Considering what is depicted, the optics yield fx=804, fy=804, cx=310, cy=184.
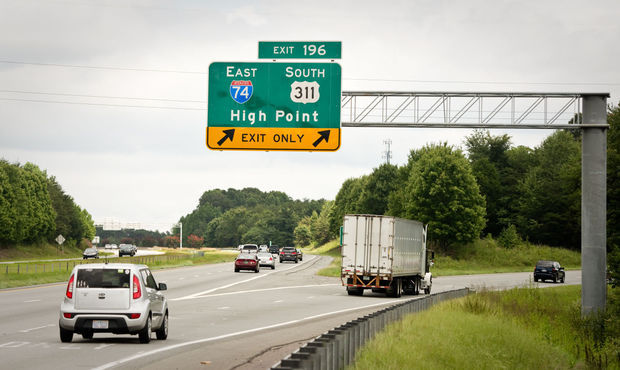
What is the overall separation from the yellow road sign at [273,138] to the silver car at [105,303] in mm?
8599

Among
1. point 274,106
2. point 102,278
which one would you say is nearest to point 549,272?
point 274,106

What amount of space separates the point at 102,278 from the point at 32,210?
11470 centimetres

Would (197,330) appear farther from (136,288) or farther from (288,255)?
(288,255)

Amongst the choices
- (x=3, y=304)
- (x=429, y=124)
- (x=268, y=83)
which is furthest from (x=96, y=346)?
(x=429, y=124)

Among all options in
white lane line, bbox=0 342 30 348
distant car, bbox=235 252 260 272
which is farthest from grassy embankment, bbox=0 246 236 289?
white lane line, bbox=0 342 30 348

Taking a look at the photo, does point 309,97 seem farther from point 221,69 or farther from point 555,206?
point 555,206

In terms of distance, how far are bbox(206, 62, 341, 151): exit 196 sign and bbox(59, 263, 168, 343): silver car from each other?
869 cm

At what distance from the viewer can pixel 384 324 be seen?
14984 millimetres

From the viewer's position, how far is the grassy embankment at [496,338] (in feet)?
43.2

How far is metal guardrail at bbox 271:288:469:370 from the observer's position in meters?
8.23

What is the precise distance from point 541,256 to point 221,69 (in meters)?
73.2

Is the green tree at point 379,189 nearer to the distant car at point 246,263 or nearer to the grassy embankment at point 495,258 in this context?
the grassy embankment at point 495,258

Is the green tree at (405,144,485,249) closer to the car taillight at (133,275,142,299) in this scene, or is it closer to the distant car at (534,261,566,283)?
the distant car at (534,261,566,283)

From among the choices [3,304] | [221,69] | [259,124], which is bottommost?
[3,304]
